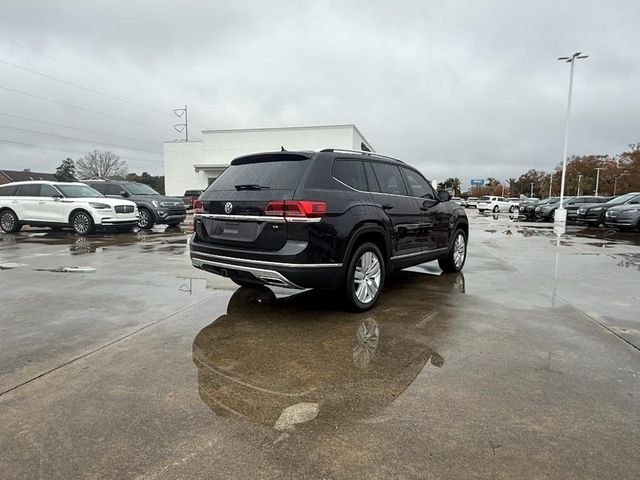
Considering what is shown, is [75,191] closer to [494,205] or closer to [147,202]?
[147,202]

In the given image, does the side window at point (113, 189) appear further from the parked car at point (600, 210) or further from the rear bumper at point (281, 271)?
the parked car at point (600, 210)

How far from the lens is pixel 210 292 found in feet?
19.2

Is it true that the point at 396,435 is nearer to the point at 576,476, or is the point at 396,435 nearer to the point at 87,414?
the point at 576,476

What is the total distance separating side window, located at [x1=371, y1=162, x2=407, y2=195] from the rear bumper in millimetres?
1540

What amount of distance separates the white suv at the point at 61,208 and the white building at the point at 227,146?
2977cm

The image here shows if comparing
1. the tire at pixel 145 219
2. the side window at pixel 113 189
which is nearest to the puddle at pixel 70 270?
the tire at pixel 145 219

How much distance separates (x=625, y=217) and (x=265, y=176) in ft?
57.7

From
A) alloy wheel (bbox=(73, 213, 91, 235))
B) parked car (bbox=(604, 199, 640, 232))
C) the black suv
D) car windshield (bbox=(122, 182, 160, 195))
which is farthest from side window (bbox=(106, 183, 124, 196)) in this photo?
parked car (bbox=(604, 199, 640, 232))

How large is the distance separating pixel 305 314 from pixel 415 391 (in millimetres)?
2054

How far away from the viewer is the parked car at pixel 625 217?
16469 millimetres

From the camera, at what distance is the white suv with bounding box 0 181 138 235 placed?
1305cm

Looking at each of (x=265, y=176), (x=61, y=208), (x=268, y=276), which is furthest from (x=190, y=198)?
(x=268, y=276)

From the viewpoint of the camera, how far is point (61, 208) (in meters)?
13.3

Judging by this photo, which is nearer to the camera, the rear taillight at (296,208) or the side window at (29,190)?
the rear taillight at (296,208)
